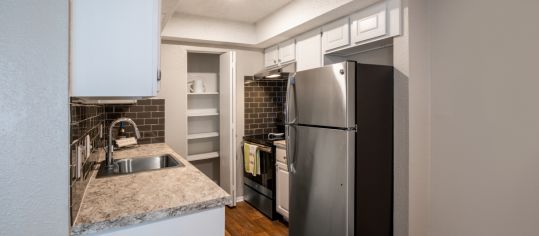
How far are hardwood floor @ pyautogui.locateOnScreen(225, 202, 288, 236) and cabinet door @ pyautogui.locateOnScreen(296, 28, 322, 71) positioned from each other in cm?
171

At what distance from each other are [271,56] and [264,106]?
2.26ft

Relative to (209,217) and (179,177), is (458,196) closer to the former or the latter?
(209,217)

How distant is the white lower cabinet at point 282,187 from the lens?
2893 mm

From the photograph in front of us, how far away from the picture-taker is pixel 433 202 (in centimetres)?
202

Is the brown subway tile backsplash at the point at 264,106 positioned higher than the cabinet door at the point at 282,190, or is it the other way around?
the brown subway tile backsplash at the point at 264,106

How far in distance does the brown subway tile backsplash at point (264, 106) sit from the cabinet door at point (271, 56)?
285 millimetres

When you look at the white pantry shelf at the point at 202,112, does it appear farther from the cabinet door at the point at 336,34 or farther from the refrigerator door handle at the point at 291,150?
the cabinet door at the point at 336,34

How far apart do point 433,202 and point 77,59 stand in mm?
2312

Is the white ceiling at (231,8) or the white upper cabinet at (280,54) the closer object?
the white ceiling at (231,8)

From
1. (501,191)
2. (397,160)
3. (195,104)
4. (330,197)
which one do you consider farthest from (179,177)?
(195,104)

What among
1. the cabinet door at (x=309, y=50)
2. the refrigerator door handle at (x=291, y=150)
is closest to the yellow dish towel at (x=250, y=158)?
the refrigerator door handle at (x=291, y=150)

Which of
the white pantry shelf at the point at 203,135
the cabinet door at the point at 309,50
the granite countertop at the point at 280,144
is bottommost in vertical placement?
the granite countertop at the point at 280,144

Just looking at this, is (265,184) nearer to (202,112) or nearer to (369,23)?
(202,112)

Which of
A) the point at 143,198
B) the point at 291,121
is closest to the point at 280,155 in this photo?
the point at 291,121
